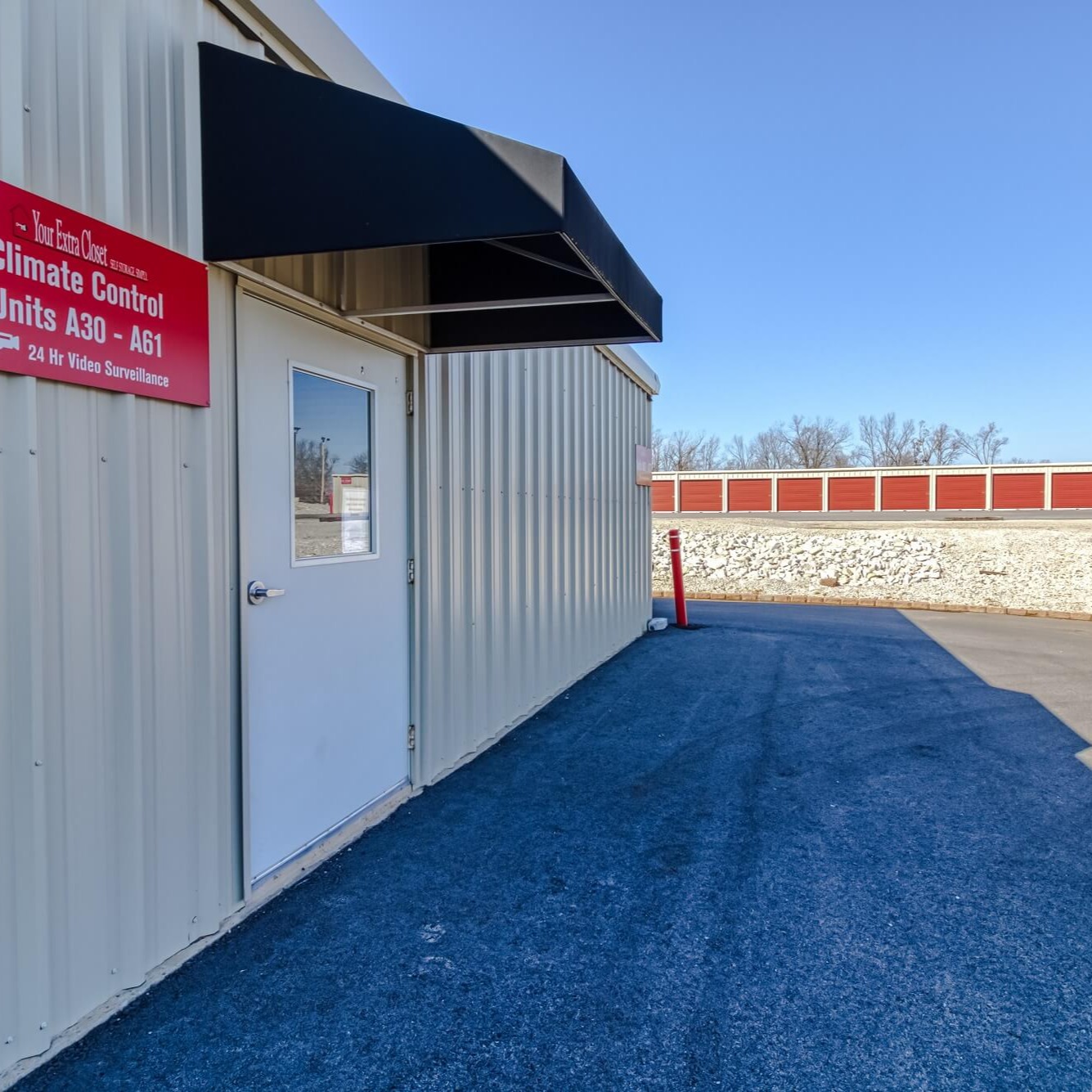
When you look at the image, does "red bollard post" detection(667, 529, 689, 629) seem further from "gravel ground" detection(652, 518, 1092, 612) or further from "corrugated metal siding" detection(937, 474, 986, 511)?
"corrugated metal siding" detection(937, 474, 986, 511)

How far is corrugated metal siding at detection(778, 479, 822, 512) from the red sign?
4191 cm

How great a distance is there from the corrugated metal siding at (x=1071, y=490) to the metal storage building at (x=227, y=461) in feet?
138

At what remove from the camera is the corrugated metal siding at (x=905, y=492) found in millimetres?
40062

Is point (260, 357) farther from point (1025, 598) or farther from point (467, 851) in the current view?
point (1025, 598)

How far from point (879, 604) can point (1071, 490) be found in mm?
32415

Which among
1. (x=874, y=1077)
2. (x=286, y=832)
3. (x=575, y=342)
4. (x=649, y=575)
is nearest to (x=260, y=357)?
(x=575, y=342)

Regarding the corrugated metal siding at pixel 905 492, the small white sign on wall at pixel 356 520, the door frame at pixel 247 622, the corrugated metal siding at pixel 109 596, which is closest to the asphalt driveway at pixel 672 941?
the door frame at pixel 247 622

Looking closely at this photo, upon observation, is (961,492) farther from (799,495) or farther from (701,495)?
(701,495)

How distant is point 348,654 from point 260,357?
4.66 ft

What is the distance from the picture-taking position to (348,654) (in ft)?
12.2

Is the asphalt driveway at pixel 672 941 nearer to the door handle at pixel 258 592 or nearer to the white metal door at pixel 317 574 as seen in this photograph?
the white metal door at pixel 317 574

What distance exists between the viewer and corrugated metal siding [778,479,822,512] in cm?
4216

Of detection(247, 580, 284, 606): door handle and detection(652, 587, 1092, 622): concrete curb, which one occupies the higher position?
detection(247, 580, 284, 606): door handle

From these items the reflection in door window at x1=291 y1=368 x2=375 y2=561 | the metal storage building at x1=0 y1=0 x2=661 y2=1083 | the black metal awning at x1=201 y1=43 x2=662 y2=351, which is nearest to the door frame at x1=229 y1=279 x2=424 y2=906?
the metal storage building at x1=0 y1=0 x2=661 y2=1083
